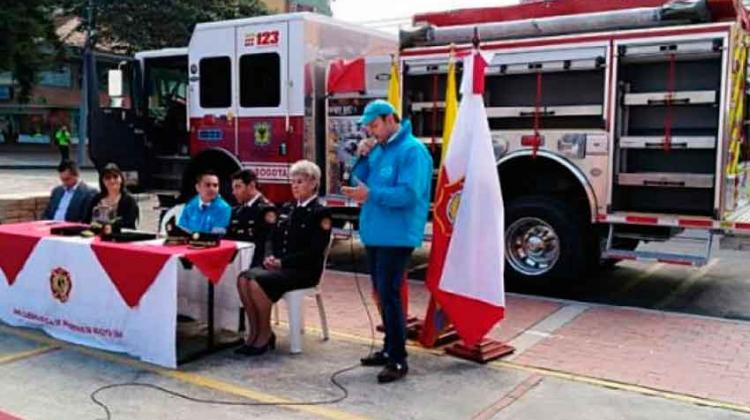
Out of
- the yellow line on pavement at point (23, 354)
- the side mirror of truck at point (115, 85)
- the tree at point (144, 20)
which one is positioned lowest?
the yellow line on pavement at point (23, 354)

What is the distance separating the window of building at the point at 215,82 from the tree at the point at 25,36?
748 inches

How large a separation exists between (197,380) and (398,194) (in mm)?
1789

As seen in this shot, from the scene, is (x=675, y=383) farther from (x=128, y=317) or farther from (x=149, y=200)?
(x=149, y=200)

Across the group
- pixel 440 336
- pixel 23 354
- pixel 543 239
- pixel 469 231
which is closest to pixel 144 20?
pixel 543 239

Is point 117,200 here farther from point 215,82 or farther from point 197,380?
point 215,82

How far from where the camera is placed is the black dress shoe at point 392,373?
5.03 m

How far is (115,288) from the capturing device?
553 cm

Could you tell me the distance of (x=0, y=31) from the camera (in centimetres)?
2600

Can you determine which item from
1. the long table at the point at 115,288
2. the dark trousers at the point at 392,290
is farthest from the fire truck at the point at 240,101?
the dark trousers at the point at 392,290

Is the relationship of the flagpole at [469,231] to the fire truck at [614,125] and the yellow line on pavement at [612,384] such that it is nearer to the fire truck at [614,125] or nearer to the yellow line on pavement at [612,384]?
the yellow line on pavement at [612,384]

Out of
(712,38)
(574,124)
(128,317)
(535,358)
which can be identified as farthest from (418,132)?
(128,317)

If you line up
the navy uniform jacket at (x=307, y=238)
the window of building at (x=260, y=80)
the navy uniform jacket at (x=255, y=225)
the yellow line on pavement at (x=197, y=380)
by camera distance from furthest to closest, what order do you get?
1. the window of building at (x=260, y=80)
2. the navy uniform jacket at (x=255, y=225)
3. the navy uniform jacket at (x=307, y=238)
4. the yellow line on pavement at (x=197, y=380)

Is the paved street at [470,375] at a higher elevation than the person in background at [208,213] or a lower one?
lower

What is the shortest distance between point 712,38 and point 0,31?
25.0 meters
